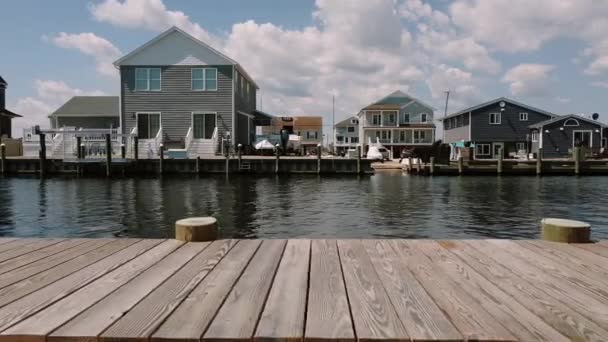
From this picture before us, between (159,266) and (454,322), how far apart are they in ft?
7.91

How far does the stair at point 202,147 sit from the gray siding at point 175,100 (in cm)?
141

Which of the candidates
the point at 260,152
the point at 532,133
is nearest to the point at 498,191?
the point at 260,152

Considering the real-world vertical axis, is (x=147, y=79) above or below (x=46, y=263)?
above

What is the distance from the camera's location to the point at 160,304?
2.71 m

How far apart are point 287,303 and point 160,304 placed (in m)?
0.78

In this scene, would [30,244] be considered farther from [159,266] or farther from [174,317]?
[174,317]

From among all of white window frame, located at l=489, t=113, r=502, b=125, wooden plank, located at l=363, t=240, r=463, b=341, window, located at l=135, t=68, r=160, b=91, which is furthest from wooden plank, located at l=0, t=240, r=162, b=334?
white window frame, located at l=489, t=113, r=502, b=125

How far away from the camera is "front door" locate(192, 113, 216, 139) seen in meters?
36.9

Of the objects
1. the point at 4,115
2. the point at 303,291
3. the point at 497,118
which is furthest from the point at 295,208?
the point at 497,118

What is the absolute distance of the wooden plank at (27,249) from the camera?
417cm

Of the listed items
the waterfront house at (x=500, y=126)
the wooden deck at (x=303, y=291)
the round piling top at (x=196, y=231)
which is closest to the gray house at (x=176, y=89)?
the waterfront house at (x=500, y=126)

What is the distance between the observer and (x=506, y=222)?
1465 cm

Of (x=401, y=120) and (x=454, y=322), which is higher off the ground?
(x=401, y=120)

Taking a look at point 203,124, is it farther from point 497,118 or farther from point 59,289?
point 497,118
